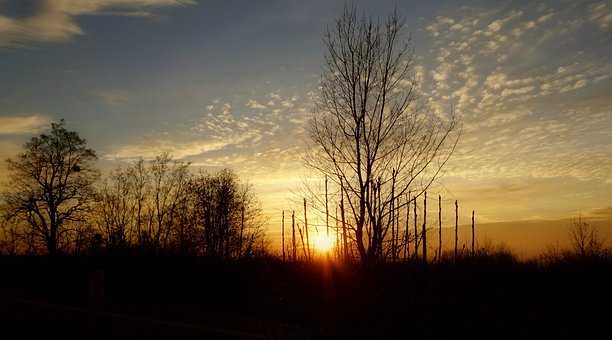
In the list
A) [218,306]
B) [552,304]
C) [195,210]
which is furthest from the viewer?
[195,210]

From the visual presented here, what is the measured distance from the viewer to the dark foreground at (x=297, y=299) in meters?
6.63

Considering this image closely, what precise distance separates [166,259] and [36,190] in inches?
935

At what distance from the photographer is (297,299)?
11102mm

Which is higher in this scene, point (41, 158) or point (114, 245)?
point (41, 158)

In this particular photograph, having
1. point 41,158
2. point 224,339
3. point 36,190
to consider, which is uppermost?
point 41,158

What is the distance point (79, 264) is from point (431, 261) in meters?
11.0

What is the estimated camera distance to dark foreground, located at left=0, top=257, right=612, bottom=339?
6.63m

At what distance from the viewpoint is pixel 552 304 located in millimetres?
11953

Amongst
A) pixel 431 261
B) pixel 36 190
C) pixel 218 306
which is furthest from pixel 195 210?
pixel 218 306

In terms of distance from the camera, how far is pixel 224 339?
4.42 meters

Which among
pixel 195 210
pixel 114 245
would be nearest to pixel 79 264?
pixel 114 245

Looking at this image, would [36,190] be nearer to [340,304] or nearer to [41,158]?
[41,158]

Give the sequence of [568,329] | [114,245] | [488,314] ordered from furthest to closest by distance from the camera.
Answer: [114,245]
[488,314]
[568,329]

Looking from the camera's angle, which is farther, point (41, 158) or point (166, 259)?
point (41, 158)
